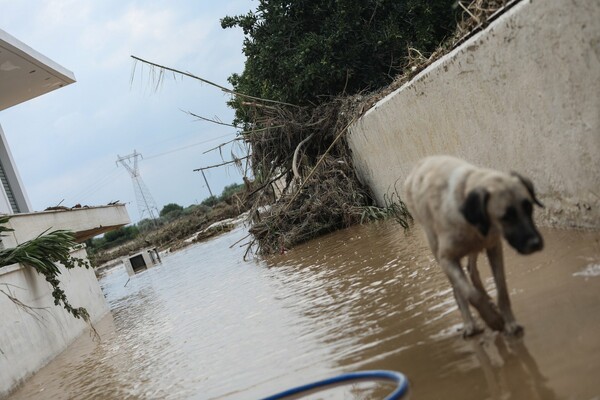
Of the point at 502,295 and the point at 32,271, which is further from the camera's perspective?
the point at 32,271

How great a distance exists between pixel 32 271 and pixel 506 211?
1005 centimetres

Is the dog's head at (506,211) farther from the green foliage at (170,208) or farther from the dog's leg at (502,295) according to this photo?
the green foliage at (170,208)

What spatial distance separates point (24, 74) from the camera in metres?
20.5

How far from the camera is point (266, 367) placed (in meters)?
6.03

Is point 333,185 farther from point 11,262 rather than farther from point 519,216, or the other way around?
point 519,216

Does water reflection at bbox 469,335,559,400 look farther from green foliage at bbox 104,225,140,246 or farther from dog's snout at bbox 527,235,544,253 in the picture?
green foliage at bbox 104,225,140,246

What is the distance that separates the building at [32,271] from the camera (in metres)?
9.74

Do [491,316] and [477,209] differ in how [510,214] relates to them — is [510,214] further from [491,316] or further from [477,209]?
[491,316]

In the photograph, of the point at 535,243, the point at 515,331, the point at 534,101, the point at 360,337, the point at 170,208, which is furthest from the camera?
the point at 170,208

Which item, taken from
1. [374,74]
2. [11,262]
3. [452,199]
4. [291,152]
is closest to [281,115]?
[291,152]

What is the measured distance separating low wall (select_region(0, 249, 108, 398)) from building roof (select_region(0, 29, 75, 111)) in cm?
743

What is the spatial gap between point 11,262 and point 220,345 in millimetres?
5659

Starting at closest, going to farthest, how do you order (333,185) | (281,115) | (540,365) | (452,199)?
(540,365) → (452,199) → (333,185) → (281,115)

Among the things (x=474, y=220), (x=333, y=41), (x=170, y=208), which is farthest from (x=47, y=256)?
(x=170, y=208)
